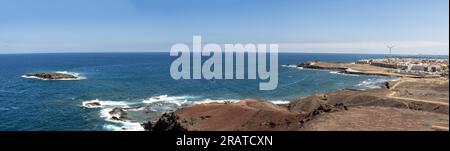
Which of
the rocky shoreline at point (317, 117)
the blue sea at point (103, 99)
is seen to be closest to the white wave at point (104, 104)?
the blue sea at point (103, 99)

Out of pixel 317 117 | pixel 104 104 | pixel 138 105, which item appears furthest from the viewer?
pixel 104 104

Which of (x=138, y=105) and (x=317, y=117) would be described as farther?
(x=138, y=105)

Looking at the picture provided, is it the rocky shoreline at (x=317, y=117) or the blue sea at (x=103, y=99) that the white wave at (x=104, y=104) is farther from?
the rocky shoreline at (x=317, y=117)

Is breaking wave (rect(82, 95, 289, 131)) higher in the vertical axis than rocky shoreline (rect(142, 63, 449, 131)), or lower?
lower

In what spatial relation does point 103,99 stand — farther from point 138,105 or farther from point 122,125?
point 122,125

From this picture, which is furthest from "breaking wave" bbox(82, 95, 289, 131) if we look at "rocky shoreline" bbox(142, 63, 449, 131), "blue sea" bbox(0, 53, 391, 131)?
"rocky shoreline" bbox(142, 63, 449, 131)

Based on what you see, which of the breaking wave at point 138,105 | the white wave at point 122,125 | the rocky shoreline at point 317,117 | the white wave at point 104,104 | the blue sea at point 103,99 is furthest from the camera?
the white wave at point 104,104

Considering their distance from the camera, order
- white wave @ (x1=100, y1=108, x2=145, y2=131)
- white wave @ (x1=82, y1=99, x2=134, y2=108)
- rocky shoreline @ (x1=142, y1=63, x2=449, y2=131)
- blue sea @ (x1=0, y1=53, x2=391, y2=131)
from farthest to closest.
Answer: white wave @ (x1=82, y1=99, x2=134, y2=108)
blue sea @ (x1=0, y1=53, x2=391, y2=131)
white wave @ (x1=100, y1=108, x2=145, y2=131)
rocky shoreline @ (x1=142, y1=63, x2=449, y2=131)

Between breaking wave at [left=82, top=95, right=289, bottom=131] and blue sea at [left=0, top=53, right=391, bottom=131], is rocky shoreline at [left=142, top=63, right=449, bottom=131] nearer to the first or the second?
breaking wave at [left=82, top=95, right=289, bottom=131]

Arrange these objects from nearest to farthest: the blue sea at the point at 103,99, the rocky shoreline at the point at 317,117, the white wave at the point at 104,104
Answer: the rocky shoreline at the point at 317,117 < the blue sea at the point at 103,99 < the white wave at the point at 104,104

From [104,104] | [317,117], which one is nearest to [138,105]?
[104,104]

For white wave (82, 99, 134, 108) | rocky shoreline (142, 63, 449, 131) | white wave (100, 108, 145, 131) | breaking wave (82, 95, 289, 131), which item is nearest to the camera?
rocky shoreline (142, 63, 449, 131)
